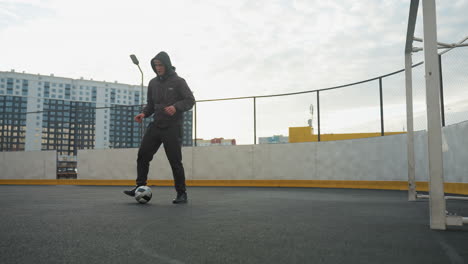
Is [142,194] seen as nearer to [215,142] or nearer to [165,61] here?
[165,61]

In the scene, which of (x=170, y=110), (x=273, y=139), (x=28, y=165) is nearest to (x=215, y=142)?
(x=273, y=139)

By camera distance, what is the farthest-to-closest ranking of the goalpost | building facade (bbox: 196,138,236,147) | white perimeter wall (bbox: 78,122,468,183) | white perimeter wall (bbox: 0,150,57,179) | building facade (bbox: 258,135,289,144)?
white perimeter wall (bbox: 0,150,57,179) < building facade (bbox: 196,138,236,147) < building facade (bbox: 258,135,289,144) < white perimeter wall (bbox: 78,122,468,183) < the goalpost

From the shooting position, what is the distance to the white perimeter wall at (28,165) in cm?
1477

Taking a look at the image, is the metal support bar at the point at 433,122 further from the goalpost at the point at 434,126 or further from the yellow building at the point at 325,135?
the yellow building at the point at 325,135

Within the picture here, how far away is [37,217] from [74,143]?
12.3 metres

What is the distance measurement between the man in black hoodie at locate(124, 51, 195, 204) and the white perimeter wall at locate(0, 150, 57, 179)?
11.2 m

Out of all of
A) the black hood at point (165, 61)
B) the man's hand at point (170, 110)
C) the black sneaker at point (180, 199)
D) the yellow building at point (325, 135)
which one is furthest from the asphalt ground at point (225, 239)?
the yellow building at point (325, 135)

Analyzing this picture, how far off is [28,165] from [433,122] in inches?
626

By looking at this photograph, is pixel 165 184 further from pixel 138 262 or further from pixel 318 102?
pixel 138 262

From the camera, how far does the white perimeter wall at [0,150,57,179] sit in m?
14.8

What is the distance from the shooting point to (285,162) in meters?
12.1

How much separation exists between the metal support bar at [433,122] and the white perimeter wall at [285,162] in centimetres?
613

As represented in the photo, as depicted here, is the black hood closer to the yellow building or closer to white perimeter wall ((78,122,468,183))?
white perimeter wall ((78,122,468,183))

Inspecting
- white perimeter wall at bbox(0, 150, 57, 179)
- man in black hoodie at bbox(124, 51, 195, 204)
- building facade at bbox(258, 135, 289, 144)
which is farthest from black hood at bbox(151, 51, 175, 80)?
white perimeter wall at bbox(0, 150, 57, 179)
